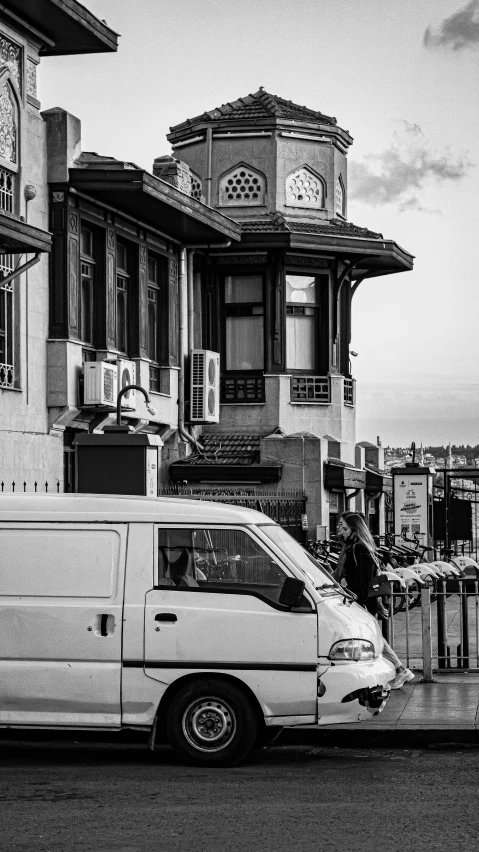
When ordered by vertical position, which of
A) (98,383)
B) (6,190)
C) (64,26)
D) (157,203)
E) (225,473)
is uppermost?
(64,26)

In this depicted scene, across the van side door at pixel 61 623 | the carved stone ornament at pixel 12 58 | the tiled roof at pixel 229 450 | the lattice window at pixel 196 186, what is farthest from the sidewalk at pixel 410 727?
the lattice window at pixel 196 186

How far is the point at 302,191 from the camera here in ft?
106

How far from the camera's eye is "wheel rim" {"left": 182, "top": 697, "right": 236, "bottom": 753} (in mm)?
10234

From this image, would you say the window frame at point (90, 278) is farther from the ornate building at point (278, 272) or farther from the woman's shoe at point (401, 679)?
the woman's shoe at point (401, 679)

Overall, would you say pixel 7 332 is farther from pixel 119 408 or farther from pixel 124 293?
pixel 124 293

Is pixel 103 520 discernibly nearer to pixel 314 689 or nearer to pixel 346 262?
pixel 314 689

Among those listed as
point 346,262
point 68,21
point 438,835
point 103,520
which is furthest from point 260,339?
point 438,835

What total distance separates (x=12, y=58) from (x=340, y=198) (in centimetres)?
1313

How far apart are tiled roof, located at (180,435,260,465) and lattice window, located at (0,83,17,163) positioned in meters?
9.68

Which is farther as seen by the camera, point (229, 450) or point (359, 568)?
point (229, 450)

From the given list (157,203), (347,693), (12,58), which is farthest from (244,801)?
(157,203)

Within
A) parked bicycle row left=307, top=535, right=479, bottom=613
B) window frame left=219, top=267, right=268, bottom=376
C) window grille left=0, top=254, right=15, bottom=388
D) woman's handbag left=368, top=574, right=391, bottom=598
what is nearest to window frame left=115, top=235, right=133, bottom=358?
window grille left=0, top=254, right=15, bottom=388

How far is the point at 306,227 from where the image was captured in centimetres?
3141

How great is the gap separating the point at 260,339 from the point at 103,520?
2148 centimetres
